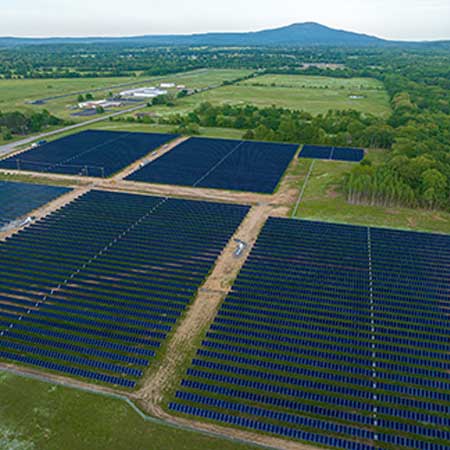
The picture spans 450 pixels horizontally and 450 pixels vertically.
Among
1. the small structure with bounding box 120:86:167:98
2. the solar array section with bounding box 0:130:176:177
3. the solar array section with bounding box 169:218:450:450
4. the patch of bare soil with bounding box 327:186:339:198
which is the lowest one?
the solar array section with bounding box 169:218:450:450

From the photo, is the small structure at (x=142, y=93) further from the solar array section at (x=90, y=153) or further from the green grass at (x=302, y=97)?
the solar array section at (x=90, y=153)

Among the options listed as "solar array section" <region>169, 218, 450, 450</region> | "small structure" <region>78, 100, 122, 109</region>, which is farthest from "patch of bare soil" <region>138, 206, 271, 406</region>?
"small structure" <region>78, 100, 122, 109</region>

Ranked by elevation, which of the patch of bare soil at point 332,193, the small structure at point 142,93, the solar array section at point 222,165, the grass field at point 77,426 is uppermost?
the small structure at point 142,93

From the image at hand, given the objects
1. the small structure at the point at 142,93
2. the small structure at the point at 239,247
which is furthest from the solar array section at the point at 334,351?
the small structure at the point at 142,93

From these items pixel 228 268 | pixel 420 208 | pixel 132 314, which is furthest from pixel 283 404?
pixel 420 208

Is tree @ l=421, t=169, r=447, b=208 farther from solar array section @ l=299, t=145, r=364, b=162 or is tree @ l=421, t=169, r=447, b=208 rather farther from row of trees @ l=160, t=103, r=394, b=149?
row of trees @ l=160, t=103, r=394, b=149

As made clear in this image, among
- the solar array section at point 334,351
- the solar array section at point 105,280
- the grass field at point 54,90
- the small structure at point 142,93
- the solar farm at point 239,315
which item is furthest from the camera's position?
the small structure at point 142,93

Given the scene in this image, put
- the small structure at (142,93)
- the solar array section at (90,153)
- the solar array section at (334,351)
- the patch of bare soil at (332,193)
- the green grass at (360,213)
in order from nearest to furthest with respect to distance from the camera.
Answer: the solar array section at (334,351) → the green grass at (360,213) → the patch of bare soil at (332,193) → the solar array section at (90,153) → the small structure at (142,93)
